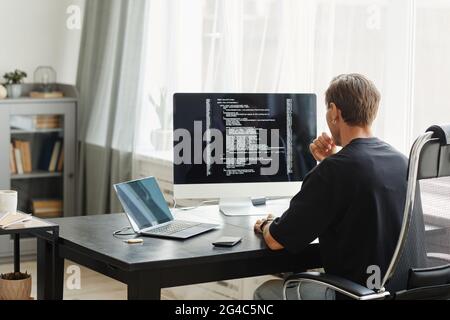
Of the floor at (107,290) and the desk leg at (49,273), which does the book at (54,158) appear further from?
the desk leg at (49,273)

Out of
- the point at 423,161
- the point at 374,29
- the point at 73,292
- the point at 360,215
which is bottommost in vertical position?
the point at 73,292

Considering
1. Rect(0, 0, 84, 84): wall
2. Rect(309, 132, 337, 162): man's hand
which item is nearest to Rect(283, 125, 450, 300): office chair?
Rect(309, 132, 337, 162): man's hand

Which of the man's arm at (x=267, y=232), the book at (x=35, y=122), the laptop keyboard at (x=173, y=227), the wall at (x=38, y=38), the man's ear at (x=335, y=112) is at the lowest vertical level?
the laptop keyboard at (x=173, y=227)

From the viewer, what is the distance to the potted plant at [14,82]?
5805 millimetres

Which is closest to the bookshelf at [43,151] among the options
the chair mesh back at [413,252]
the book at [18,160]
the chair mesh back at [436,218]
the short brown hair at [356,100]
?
the book at [18,160]

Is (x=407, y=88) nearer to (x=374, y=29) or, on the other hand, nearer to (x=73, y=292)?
(x=374, y=29)

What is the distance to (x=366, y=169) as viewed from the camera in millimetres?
2805

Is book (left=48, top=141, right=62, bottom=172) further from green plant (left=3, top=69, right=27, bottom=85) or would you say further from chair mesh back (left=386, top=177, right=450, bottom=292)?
chair mesh back (left=386, top=177, right=450, bottom=292)

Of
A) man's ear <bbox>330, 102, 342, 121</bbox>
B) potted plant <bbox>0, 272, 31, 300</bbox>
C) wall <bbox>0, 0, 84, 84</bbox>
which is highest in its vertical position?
wall <bbox>0, 0, 84, 84</bbox>

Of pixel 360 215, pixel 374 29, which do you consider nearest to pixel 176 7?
pixel 374 29

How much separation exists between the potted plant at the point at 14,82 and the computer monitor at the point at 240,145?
264 centimetres

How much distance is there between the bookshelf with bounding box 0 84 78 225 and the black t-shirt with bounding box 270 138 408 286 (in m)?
3.29

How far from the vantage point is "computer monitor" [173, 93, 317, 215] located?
351 centimetres
